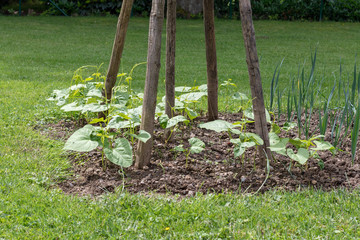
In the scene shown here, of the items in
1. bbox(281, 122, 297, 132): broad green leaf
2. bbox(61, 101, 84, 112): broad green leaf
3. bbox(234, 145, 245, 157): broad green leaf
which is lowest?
bbox(234, 145, 245, 157): broad green leaf

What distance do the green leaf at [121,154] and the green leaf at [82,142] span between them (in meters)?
0.11

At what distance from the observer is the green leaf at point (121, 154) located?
9.46 feet

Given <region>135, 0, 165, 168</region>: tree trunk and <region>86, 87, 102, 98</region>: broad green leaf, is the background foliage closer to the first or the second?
<region>86, 87, 102, 98</region>: broad green leaf

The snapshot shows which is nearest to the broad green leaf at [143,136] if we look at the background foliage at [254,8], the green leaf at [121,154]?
the green leaf at [121,154]

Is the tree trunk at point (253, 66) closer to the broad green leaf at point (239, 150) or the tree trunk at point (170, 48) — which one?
the broad green leaf at point (239, 150)

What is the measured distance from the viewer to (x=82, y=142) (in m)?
2.96

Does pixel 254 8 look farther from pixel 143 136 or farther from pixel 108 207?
pixel 108 207

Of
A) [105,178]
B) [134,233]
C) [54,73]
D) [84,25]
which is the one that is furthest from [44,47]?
[134,233]

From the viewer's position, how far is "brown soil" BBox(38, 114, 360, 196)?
2990 mm

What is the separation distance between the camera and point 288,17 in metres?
16.3

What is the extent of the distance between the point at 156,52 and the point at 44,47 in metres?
7.38

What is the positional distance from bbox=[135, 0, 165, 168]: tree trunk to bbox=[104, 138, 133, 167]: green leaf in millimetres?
221

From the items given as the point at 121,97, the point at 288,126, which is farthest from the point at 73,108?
the point at 288,126

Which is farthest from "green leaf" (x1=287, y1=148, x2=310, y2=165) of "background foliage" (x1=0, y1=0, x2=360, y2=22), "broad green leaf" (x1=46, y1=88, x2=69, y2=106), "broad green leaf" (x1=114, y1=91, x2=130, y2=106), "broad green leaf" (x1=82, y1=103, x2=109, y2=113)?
"background foliage" (x1=0, y1=0, x2=360, y2=22)
